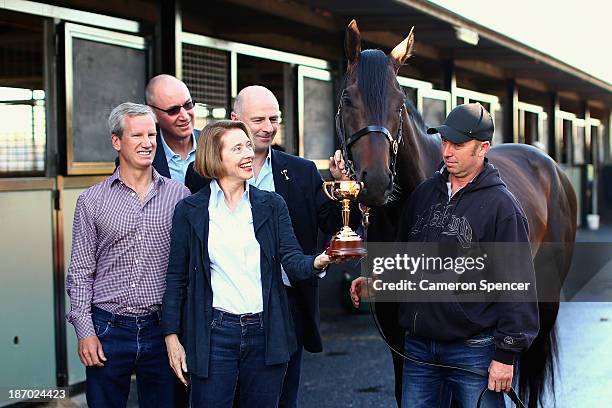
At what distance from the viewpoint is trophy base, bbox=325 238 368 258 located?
10.2 feet

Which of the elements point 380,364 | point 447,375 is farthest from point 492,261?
point 380,364

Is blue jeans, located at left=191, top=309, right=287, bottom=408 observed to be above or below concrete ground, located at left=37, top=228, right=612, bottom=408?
above

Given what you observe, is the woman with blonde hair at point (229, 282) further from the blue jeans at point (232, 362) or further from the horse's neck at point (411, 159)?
the horse's neck at point (411, 159)

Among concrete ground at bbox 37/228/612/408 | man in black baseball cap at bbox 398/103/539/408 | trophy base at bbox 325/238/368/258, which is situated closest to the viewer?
trophy base at bbox 325/238/368/258

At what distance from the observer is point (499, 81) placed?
15828 mm

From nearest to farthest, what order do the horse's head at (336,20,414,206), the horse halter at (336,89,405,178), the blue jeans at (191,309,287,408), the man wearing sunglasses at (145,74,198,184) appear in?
the blue jeans at (191,309,287,408)
the horse's head at (336,20,414,206)
the horse halter at (336,89,405,178)
the man wearing sunglasses at (145,74,198,184)

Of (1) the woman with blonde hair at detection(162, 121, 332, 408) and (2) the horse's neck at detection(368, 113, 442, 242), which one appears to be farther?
(2) the horse's neck at detection(368, 113, 442, 242)

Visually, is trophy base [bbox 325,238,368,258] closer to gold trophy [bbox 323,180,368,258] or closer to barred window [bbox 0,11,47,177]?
gold trophy [bbox 323,180,368,258]

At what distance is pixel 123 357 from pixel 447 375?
4.11 ft

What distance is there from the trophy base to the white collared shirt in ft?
1.13

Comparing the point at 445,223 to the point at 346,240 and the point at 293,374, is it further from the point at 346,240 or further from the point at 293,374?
the point at 293,374

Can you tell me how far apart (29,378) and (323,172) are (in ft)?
16.0

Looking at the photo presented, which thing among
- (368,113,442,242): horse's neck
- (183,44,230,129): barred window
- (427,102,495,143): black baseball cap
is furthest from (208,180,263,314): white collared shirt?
(183,44,230,129): barred window

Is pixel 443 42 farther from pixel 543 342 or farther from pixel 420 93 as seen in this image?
pixel 543 342
